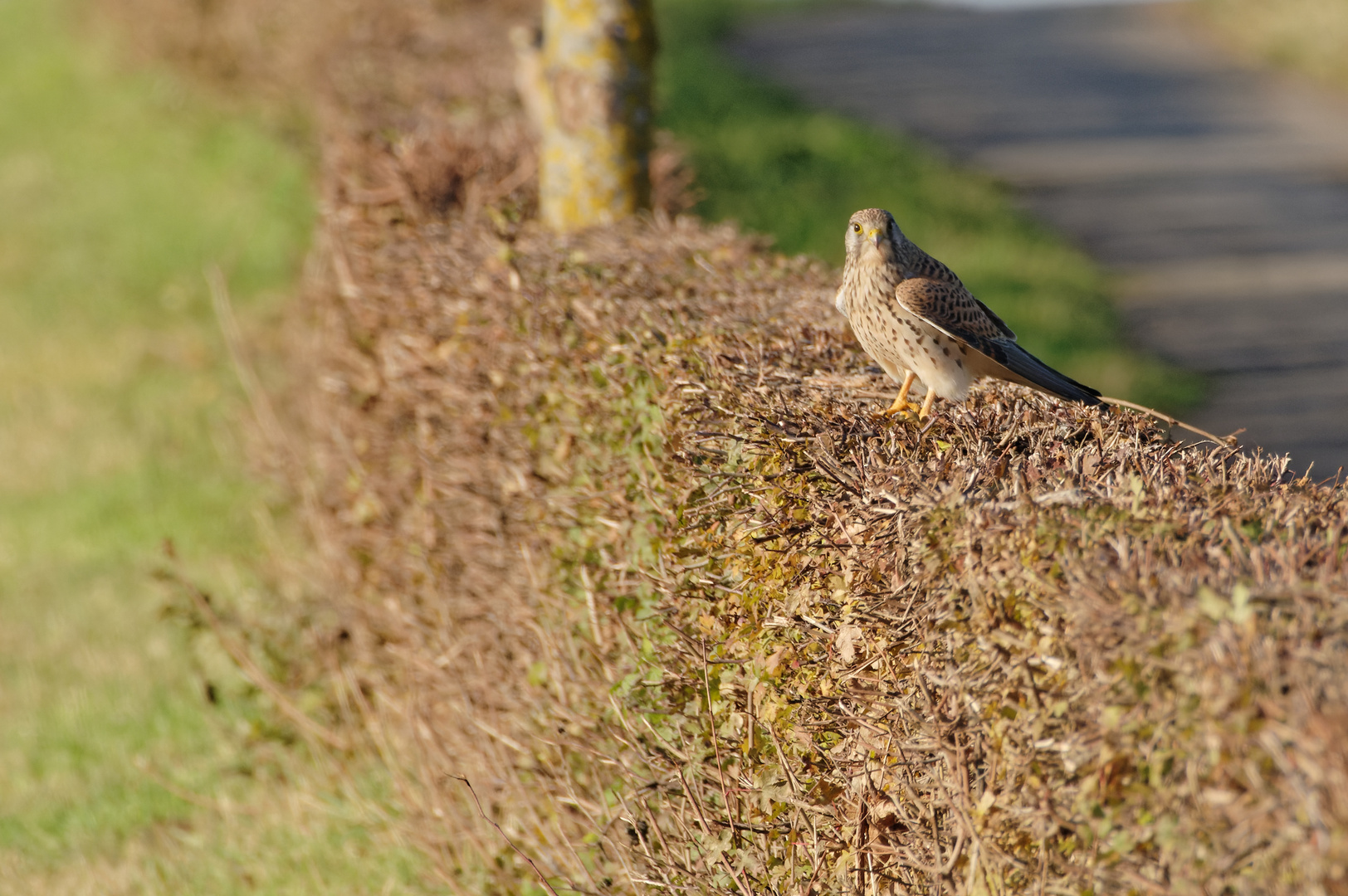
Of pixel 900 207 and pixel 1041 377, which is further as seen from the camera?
pixel 900 207

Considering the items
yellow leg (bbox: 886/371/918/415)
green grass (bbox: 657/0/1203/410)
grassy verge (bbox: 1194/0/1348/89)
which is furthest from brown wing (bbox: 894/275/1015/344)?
grassy verge (bbox: 1194/0/1348/89)

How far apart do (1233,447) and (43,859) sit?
4.17 meters

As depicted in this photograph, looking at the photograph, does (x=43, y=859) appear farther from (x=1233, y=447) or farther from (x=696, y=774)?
(x=1233, y=447)

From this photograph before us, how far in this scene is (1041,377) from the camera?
3.08 metres

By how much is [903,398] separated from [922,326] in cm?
21

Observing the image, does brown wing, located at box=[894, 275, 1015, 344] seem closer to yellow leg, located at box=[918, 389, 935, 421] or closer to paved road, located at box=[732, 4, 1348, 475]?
yellow leg, located at box=[918, 389, 935, 421]

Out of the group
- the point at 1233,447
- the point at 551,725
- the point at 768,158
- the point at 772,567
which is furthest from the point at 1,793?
the point at 768,158

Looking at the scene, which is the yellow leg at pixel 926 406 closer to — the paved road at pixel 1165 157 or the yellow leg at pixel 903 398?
the yellow leg at pixel 903 398

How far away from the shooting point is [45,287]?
12.2 metres

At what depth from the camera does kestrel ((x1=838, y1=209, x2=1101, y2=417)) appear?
10.2ft

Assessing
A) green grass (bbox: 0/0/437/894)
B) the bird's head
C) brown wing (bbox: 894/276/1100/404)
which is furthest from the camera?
green grass (bbox: 0/0/437/894)

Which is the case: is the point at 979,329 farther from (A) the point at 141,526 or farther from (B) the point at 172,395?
(B) the point at 172,395

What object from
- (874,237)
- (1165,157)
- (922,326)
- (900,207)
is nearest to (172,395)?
(900,207)

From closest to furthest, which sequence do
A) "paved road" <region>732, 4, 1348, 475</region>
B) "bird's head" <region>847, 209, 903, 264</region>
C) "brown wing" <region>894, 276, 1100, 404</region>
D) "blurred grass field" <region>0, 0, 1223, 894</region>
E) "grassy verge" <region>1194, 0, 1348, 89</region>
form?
1. "brown wing" <region>894, 276, 1100, 404</region>
2. "bird's head" <region>847, 209, 903, 264</region>
3. "blurred grass field" <region>0, 0, 1223, 894</region>
4. "paved road" <region>732, 4, 1348, 475</region>
5. "grassy verge" <region>1194, 0, 1348, 89</region>
